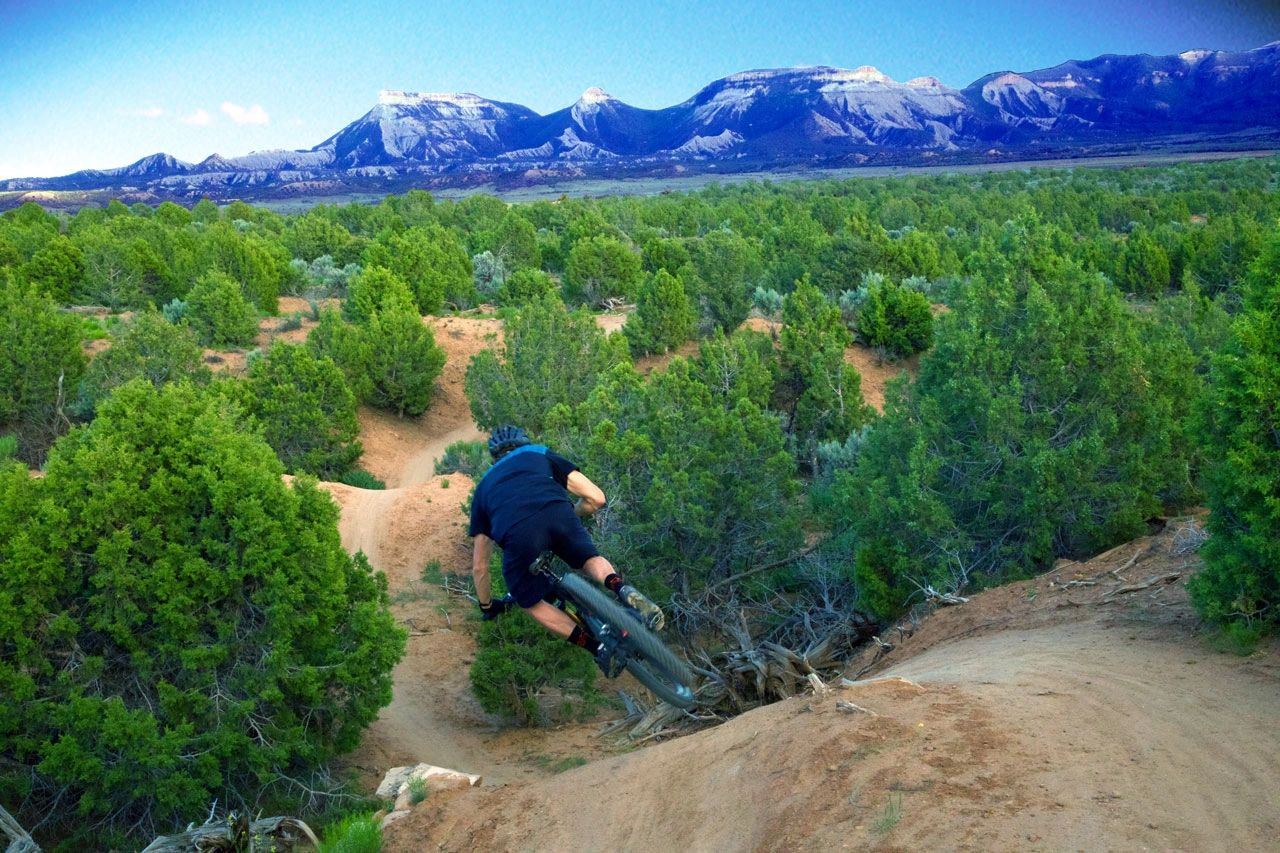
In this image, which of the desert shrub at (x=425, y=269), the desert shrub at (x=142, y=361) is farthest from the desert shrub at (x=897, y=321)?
the desert shrub at (x=142, y=361)

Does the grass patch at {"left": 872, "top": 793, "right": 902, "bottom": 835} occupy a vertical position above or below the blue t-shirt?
below

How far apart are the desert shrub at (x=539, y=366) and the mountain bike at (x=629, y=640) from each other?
1469 cm

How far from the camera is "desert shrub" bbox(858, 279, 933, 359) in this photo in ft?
79.8

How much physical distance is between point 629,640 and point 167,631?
4372 millimetres

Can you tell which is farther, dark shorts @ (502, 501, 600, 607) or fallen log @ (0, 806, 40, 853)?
fallen log @ (0, 806, 40, 853)

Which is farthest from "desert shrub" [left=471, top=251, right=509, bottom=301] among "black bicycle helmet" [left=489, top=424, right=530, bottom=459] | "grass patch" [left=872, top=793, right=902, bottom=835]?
"grass patch" [left=872, top=793, right=902, bottom=835]

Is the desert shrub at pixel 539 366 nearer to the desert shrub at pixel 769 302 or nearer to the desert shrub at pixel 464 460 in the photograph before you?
the desert shrub at pixel 464 460

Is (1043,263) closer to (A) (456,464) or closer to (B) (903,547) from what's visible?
(B) (903,547)

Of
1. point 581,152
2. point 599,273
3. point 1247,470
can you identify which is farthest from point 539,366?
point 581,152

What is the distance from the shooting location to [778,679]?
7574 millimetres

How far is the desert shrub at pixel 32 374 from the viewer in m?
20.4

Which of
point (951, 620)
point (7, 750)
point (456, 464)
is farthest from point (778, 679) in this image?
point (456, 464)

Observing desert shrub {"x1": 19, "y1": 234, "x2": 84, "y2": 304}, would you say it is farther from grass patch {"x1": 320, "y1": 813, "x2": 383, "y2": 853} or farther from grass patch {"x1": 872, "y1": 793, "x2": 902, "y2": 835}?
grass patch {"x1": 872, "y1": 793, "x2": 902, "y2": 835}

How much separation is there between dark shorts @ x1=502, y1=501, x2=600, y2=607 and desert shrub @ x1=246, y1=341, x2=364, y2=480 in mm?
14705
